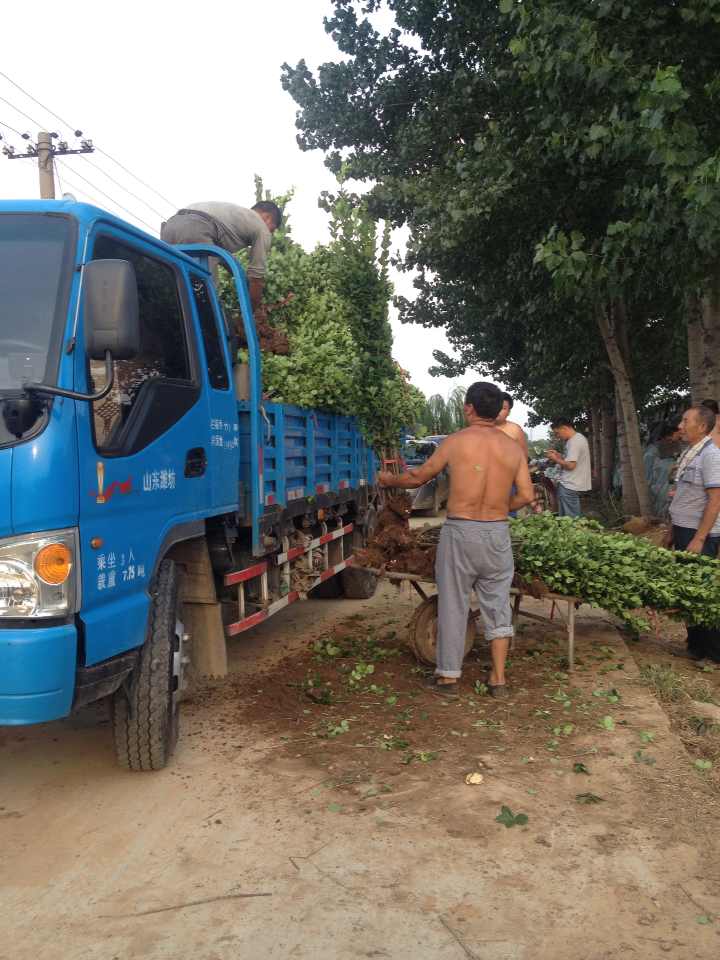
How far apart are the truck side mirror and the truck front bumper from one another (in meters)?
1.10

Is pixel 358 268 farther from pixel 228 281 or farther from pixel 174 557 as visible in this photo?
pixel 174 557

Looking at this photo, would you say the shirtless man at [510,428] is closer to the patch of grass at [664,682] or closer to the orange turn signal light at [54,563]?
the patch of grass at [664,682]

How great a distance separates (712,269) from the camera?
8867 mm

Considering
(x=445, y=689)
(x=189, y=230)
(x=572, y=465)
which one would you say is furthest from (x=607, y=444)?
(x=189, y=230)

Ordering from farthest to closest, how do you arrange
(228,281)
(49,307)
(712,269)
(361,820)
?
(712,269)
(228,281)
(361,820)
(49,307)

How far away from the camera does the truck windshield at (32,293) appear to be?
10.7 ft

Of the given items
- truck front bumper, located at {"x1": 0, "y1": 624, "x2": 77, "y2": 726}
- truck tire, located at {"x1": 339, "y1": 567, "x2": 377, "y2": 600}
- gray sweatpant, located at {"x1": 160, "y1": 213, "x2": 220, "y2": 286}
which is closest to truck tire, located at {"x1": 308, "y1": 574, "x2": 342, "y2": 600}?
truck tire, located at {"x1": 339, "y1": 567, "x2": 377, "y2": 600}

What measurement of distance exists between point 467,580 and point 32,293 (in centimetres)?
314

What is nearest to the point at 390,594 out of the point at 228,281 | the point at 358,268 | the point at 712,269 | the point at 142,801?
the point at 358,268

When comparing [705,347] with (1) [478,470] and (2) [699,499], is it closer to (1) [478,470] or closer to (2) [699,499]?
(2) [699,499]

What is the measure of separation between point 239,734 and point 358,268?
13.9 feet

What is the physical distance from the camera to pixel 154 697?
12.8 feet

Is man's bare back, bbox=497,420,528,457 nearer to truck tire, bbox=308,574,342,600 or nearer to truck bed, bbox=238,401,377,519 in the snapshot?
truck bed, bbox=238,401,377,519

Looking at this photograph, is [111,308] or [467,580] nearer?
[111,308]
